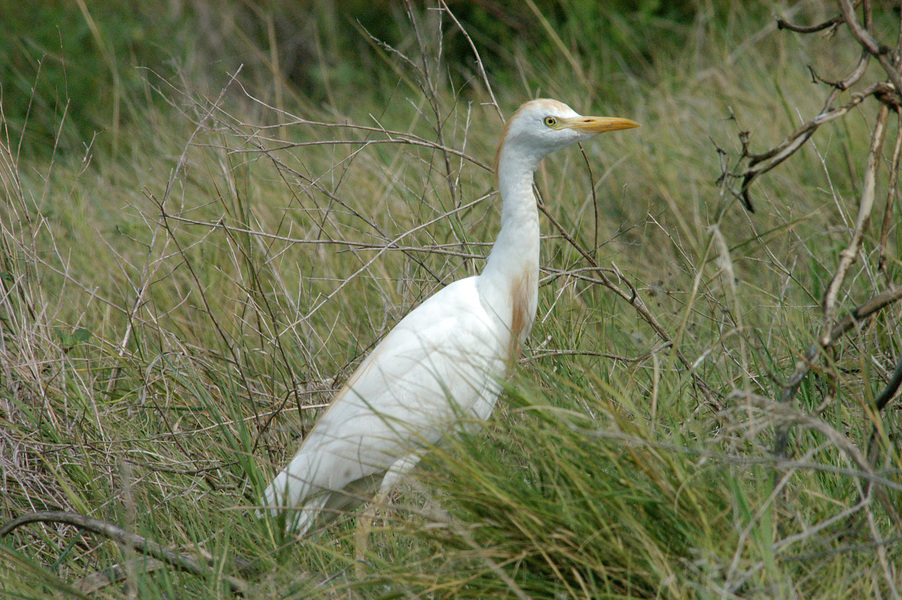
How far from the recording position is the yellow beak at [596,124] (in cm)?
235

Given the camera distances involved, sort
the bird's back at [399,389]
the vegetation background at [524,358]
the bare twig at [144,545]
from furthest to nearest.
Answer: the bird's back at [399,389]
the bare twig at [144,545]
the vegetation background at [524,358]

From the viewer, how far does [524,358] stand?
6.89 ft

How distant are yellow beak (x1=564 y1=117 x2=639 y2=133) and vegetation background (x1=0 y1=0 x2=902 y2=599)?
0.89 ft

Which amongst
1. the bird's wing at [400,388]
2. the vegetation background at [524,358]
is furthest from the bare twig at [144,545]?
the bird's wing at [400,388]

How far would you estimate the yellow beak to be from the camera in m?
2.35

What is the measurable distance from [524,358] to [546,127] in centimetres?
68

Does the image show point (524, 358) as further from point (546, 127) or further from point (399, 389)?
point (546, 127)

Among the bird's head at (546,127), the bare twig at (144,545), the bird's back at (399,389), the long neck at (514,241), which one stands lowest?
the bare twig at (144,545)

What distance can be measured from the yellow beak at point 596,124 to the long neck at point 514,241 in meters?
0.14

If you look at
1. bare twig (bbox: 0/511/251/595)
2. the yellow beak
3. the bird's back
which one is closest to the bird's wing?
the bird's back

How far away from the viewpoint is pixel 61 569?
219cm

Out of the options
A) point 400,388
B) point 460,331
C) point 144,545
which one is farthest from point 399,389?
point 144,545

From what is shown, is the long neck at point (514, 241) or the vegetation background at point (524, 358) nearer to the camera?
the vegetation background at point (524, 358)

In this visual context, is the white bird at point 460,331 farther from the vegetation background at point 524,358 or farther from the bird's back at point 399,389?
the vegetation background at point 524,358
